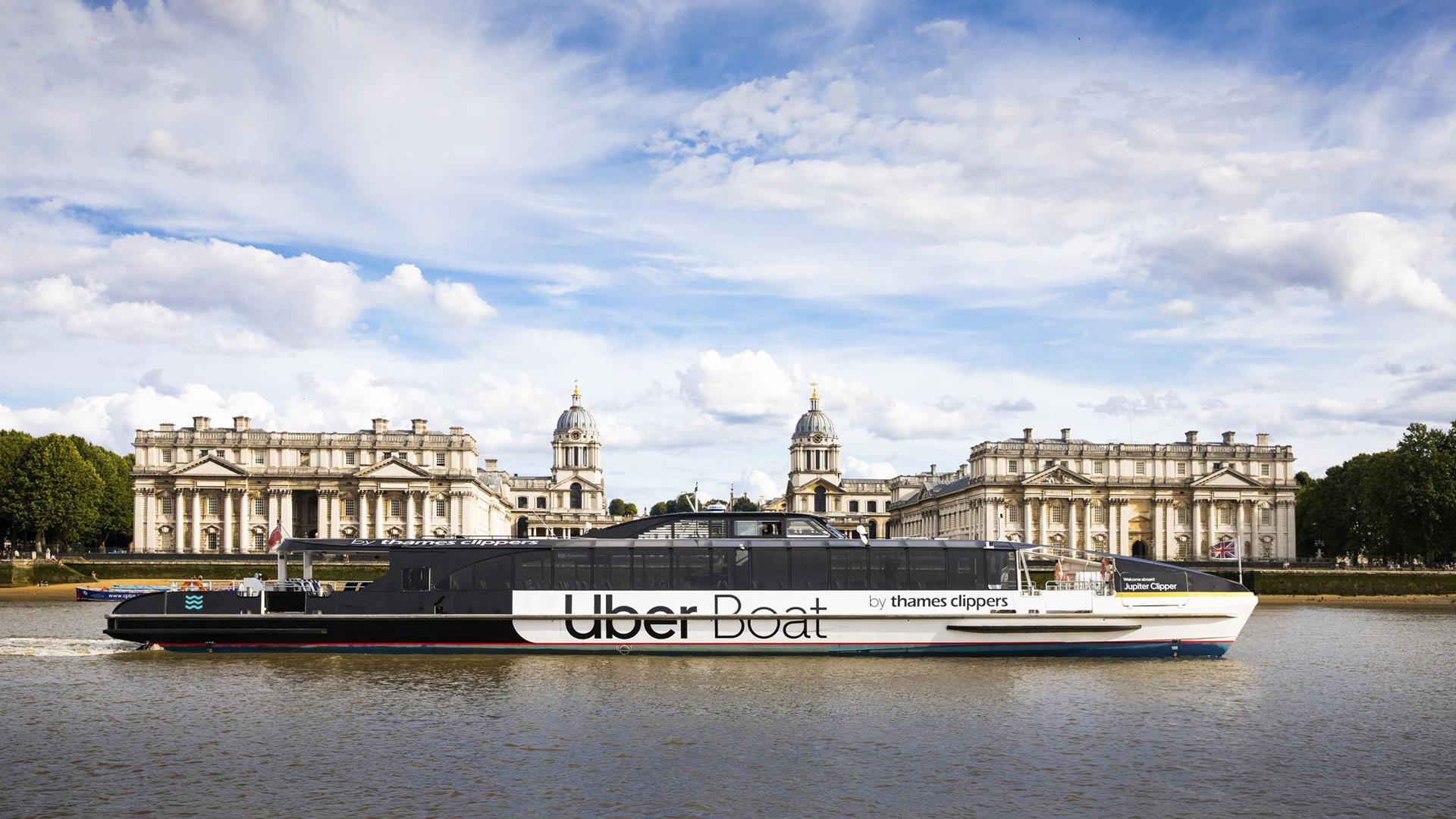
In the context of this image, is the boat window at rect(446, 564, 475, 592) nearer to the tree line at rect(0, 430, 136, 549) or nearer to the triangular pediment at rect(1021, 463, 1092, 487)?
the tree line at rect(0, 430, 136, 549)

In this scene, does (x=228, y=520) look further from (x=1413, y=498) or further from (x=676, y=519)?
(x=1413, y=498)

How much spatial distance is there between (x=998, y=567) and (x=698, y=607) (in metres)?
9.37

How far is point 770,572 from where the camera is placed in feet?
132

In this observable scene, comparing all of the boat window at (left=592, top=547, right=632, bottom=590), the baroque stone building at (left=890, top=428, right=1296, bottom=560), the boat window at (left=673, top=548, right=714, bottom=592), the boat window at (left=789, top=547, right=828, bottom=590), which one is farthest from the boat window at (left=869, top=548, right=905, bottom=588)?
the baroque stone building at (left=890, top=428, right=1296, bottom=560)

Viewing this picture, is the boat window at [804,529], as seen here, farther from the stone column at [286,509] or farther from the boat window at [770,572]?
the stone column at [286,509]

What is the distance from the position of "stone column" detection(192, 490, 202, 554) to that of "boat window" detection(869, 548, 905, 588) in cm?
10305

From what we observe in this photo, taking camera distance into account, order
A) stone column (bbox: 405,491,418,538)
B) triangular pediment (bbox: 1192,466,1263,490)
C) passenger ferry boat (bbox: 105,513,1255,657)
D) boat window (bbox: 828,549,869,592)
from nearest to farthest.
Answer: passenger ferry boat (bbox: 105,513,1255,657)
boat window (bbox: 828,549,869,592)
stone column (bbox: 405,491,418,538)
triangular pediment (bbox: 1192,466,1263,490)

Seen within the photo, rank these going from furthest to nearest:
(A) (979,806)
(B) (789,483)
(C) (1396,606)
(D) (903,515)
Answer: (B) (789,483), (D) (903,515), (C) (1396,606), (A) (979,806)

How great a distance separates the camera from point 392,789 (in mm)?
21516

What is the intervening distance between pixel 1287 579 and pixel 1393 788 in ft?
252

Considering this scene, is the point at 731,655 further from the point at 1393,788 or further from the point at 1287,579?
the point at 1287,579

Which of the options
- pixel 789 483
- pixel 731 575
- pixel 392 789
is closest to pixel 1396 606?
pixel 731 575

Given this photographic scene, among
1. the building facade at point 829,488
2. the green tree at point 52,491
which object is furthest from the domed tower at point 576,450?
the green tree at point 52,491

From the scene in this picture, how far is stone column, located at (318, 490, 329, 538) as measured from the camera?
12939cm
